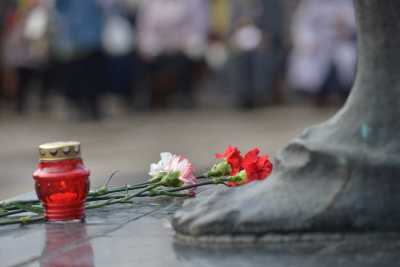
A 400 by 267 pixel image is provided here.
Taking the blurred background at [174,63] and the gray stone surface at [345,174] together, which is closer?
the gray stone surface at [345,174]

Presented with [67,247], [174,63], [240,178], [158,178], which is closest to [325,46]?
[174,63]

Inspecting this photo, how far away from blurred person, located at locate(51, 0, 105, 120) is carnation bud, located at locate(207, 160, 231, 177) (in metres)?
13.0

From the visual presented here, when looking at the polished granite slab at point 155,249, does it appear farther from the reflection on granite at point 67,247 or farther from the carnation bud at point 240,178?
the carnation bud at point 240,178

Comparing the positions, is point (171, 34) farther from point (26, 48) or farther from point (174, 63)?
point (26, 48)

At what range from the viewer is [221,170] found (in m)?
3.80

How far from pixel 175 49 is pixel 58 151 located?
598 inches

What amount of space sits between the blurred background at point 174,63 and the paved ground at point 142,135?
46 millimetres

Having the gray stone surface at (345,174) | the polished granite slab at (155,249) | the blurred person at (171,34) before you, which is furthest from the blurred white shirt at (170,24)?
the gray stone surface at (345,174)

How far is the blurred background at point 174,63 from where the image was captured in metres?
16.9

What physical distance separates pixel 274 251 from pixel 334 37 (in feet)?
48.4

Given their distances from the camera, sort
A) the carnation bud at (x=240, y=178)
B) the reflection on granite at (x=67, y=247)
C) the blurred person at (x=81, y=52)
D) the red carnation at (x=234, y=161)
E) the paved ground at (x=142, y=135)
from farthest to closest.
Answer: the blurred person at (x=81, y=52), the paved ground at (x=142, y=135), the red carnation at (x=234, y=161), the carnation bud at (x=240, y=178), the reflection on granite at (x=67, y=247)

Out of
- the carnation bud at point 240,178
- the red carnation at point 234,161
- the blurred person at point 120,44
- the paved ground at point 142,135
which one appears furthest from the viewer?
the blurred person at point 120,44

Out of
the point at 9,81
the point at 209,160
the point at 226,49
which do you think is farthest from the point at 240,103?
the point at 209,160

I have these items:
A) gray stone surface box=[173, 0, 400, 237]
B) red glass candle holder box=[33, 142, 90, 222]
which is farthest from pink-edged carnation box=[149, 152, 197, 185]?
gray stone surface box=[173, 0, 400, 237]
